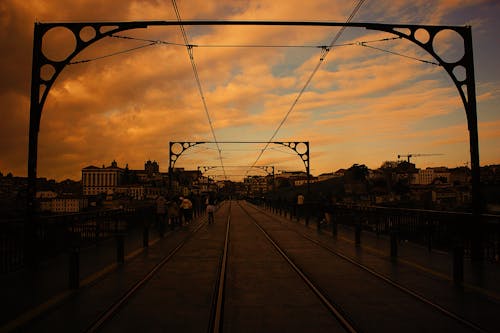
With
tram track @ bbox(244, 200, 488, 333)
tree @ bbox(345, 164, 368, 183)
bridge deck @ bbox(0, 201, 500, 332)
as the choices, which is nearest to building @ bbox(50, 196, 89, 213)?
tree @ bbox(345, 164, 368, 183)

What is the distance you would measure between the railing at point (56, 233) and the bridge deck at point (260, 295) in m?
0.63

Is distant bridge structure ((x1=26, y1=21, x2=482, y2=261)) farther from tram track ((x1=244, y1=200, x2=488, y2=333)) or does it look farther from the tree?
the tree

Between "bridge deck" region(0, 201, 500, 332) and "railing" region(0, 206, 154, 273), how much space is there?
630 mm

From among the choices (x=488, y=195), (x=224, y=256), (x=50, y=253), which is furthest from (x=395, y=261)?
(x=488, y=195)

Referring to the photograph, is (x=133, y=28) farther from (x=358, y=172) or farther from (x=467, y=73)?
(x=358, y=172)

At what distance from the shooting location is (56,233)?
43.4 ft

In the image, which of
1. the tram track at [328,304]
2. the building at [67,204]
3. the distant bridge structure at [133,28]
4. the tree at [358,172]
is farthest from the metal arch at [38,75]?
the tree at [358,172]

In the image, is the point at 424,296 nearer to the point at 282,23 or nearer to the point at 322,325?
the point at 322,325

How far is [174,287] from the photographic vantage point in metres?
9.03

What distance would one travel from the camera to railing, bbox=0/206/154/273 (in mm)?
10469

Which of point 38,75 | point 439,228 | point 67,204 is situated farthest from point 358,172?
point 38,75

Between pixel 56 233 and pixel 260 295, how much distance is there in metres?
7.58

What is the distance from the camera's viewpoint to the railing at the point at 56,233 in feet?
34.3

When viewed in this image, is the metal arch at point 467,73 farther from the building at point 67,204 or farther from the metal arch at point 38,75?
the building at point 67,204
